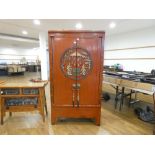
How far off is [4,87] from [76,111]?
1.56m

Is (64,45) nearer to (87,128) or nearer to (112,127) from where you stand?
(87,128)

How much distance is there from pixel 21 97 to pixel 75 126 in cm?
131

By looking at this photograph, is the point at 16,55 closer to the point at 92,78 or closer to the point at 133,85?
the point at 92,78

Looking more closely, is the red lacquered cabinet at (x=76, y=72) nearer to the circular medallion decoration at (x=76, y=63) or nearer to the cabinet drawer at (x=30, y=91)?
the circular medallion decoration at (x=76, y=63)

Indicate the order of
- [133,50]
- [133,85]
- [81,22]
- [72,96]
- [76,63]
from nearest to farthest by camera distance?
[76,63] → [72,96] → [133,85] → [81,22] → [133,50]

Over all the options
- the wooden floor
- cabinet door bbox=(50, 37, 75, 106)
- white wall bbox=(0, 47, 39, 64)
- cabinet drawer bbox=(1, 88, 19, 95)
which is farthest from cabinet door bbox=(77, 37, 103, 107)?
white wall bbox=(0, 47, 39, 64)

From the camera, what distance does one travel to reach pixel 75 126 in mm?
2750

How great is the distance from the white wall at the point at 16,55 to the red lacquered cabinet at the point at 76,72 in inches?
484

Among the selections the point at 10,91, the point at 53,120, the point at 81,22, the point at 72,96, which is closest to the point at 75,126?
the point at 53,120

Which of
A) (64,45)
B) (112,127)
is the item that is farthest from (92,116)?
(64,45)

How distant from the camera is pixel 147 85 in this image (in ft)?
9.07

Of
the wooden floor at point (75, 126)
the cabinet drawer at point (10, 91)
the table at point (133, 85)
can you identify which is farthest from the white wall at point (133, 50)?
the cabinet drawer at point (10, 91)
